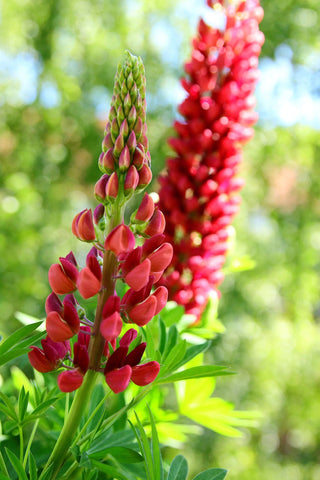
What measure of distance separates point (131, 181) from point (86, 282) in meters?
0.07

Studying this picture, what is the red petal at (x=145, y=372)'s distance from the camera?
300 mm

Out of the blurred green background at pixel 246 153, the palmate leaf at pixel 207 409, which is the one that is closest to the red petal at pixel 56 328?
the palmate leaf at pixel 207 409

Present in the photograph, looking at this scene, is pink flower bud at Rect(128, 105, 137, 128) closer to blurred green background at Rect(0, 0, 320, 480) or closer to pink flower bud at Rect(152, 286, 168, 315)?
pink flower bud at Rect(152, 286, 168, 315)

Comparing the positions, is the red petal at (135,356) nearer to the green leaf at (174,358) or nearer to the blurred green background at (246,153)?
the green leaf at (174,358)

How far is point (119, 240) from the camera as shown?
28 cm

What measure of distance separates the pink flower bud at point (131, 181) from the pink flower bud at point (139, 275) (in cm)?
4

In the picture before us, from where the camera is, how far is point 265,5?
2531 mm

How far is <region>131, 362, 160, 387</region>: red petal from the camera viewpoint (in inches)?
11.8

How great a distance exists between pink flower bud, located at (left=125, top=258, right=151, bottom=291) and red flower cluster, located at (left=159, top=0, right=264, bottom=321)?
0.33m

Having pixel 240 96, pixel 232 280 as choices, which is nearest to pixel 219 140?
pixel 240 96

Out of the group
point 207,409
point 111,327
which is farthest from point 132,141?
point 207,409

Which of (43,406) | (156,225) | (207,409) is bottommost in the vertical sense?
(207,409)

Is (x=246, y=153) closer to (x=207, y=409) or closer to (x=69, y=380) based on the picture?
(x=207, y=409)

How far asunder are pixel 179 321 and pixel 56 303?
224 mm
